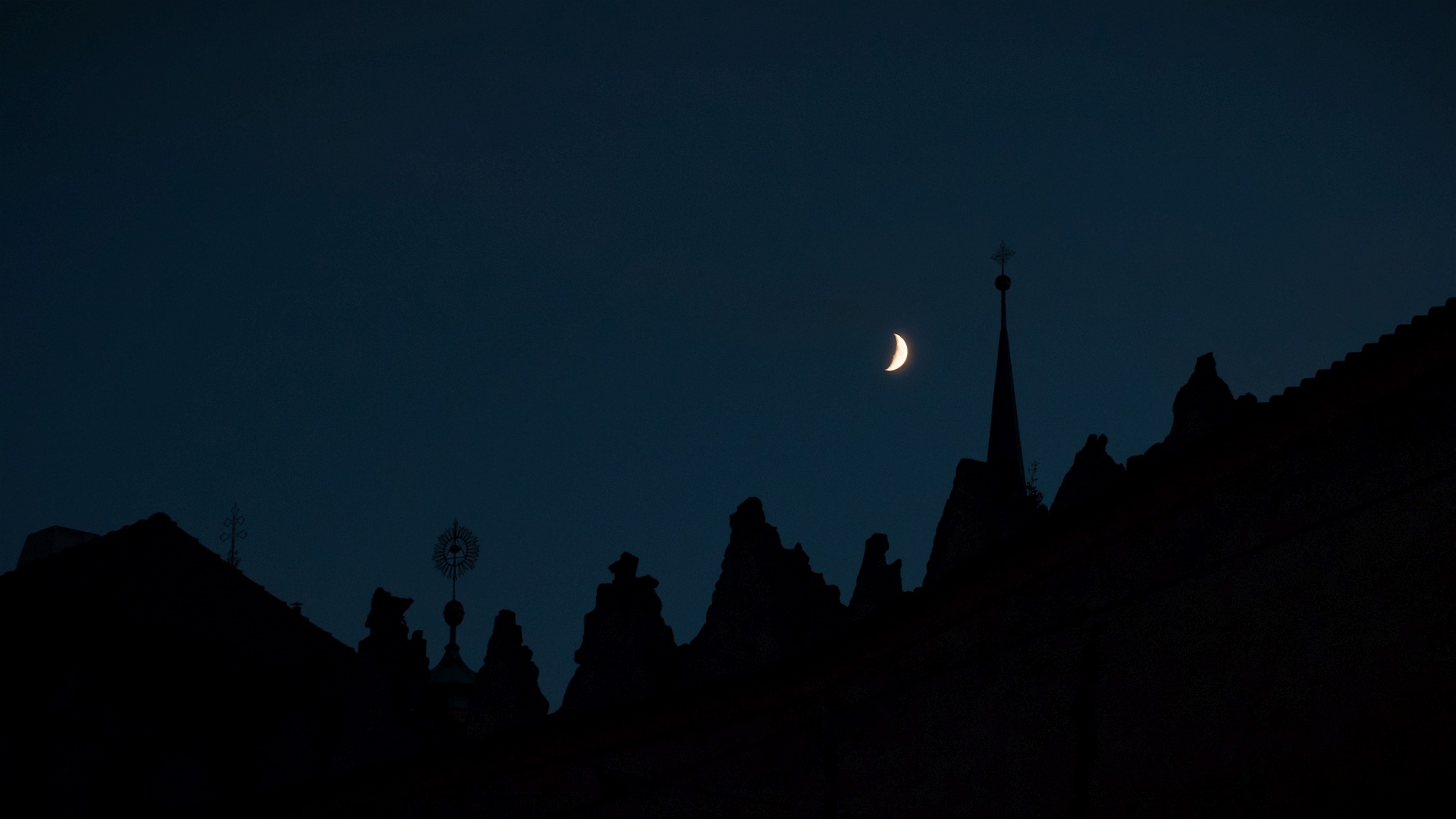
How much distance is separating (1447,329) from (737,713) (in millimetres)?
6085

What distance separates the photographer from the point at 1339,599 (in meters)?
8.93

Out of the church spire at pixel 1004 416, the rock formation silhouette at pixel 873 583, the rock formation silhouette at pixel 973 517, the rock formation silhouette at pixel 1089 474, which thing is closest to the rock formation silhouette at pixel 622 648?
the rock formation silhouette at pixel 873 583

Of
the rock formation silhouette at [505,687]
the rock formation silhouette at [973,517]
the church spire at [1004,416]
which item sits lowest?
the rock formation silhouette at [505,687]

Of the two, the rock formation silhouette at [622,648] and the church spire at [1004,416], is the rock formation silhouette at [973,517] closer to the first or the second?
the rock formation silhouette at [622,648]

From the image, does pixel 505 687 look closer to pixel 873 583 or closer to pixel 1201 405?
pixel 873 583

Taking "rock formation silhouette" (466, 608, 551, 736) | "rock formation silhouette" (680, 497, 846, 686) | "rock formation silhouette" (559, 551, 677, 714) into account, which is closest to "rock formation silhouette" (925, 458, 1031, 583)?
"rock formation silhouette" (680, 497, 846, 686)

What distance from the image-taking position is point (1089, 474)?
39.6 ft

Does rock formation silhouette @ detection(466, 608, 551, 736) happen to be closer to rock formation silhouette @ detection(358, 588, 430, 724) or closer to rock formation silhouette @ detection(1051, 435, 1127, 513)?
rock formation silhouette @ detection(358, 588, 430, 724)

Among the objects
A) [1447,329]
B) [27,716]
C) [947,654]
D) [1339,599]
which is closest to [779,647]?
[947,654]

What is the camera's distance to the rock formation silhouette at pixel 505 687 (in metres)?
14.1

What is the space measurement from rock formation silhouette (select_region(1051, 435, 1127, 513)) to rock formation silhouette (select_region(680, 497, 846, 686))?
2424mm

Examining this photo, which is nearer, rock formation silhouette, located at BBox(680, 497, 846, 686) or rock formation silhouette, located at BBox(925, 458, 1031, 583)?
rock formation silhouette, located at BBox(925, 458, 1031, 583)

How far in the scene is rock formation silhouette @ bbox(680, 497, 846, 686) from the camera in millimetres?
13336

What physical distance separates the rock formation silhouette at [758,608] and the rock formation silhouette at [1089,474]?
2424mm
